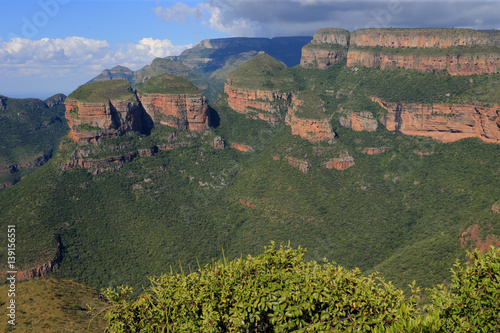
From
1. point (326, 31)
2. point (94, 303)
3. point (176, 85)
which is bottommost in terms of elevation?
point (94, 303)

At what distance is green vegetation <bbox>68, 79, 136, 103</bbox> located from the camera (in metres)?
97.4

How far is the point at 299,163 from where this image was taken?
101625 mm

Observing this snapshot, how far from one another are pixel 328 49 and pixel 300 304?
165536mm

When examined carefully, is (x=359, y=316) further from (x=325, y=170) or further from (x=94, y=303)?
(x=325, y=170)

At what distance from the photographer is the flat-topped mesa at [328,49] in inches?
6590

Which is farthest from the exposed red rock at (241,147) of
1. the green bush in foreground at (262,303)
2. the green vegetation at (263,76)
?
the green bush in foreground at (262,303)

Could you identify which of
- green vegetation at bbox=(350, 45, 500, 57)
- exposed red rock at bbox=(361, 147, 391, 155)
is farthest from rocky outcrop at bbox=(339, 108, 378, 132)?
green vegetation at bbox=(350, 45, 500, 57)

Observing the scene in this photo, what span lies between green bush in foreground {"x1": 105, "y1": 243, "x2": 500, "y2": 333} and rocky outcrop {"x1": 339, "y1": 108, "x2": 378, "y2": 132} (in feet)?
334

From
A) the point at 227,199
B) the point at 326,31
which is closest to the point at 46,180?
the point at 227,199

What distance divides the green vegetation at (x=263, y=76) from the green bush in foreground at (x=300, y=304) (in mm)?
124063

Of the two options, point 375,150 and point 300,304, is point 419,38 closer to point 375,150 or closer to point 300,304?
point 375,150

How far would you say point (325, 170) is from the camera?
9988cm

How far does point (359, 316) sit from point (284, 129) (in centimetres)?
11158

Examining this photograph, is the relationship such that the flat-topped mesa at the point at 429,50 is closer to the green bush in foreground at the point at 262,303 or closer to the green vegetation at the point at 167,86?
the green vegetation at the point at 167,86
